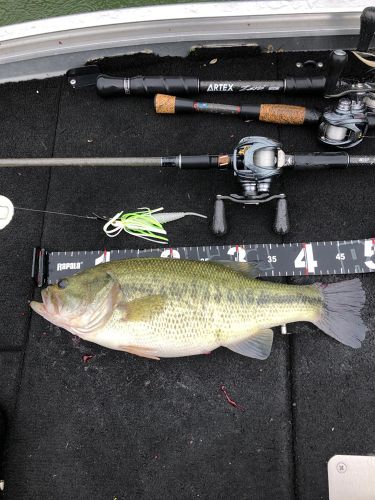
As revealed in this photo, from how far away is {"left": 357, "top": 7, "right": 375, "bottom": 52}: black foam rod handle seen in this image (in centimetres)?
251

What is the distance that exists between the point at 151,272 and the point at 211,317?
1.40ft

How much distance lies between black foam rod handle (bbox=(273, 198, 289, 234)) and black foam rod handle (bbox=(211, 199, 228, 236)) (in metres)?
0.34

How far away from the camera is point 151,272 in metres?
2.51

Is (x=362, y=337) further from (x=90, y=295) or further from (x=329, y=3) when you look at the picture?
(x=329, y=3)

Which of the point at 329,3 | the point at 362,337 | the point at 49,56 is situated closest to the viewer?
the point at 362,337

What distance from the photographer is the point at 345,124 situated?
2.70 metres

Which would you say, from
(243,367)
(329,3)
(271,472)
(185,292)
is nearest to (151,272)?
(185,292)

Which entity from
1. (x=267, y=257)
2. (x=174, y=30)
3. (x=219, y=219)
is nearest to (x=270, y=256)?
(x=267, y=257)

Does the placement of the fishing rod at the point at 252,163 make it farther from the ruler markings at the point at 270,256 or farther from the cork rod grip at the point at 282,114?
the cork rod grip at the point at 282,114

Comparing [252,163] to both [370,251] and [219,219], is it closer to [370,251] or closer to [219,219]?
[219,219]

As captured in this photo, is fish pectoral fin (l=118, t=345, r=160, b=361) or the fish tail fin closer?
fish pectoral fin (l=118, t=345, r=160, b=361)

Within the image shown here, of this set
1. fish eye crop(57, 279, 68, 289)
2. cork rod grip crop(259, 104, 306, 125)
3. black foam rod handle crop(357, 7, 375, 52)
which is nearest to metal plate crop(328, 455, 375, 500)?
fish eye crop(57, 279, 68, 289)

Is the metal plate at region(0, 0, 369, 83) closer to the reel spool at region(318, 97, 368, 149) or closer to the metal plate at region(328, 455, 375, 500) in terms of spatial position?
the reel spool at region(318, 97, 368, 149)

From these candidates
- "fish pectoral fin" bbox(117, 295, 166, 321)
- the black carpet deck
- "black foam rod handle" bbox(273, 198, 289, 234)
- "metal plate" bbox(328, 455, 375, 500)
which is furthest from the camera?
"black foam rod handle" bbox(273, 198, 289, 234)
